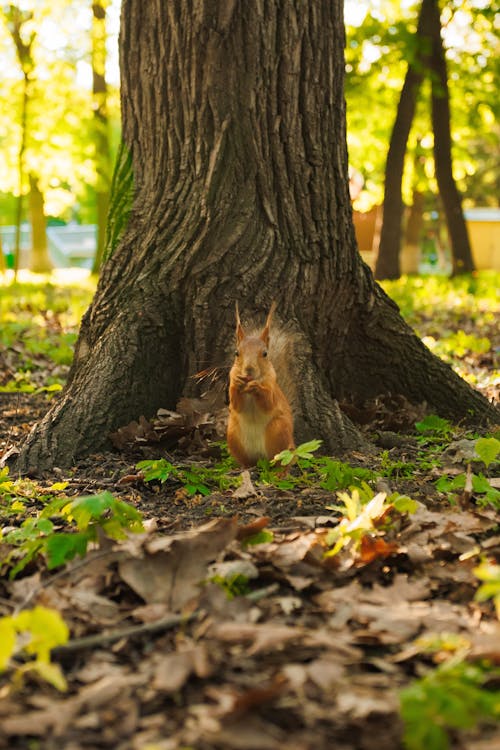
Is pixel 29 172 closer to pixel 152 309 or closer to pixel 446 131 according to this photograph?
pixel 446 131

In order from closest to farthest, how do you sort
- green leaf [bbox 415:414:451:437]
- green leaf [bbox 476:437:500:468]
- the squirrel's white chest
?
green leaf [bbox 476:437:500:468], the squirrel's white chest, green leaf [bbox 415:414:451:437]

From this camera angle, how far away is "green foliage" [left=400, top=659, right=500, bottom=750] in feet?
4.89

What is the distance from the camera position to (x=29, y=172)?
23.7 meters

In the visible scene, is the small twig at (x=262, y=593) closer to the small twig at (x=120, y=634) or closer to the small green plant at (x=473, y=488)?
the small twig at (x=120, y=634)

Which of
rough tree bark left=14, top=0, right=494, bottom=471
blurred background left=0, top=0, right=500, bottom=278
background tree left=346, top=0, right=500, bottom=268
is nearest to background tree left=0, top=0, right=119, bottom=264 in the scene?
blurred background left=0, top=0, right=500, bottom=278

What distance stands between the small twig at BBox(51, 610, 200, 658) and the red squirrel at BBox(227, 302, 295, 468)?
1567 mm

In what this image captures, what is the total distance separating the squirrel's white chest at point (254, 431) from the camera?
11.7 ft

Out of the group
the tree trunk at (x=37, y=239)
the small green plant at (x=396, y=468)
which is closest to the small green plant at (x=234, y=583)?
the small green plant at (x=396, y=468)

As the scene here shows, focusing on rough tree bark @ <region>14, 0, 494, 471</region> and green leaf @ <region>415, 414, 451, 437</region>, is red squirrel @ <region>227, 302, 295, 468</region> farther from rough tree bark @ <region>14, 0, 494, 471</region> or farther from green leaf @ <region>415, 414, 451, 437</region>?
green leaf @ <region>415, 414, 451, 437</region>

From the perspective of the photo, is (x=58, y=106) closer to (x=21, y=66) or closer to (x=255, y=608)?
(x=21, y=66)

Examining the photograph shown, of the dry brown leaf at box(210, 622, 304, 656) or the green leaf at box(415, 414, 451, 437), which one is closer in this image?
the dry brown leaf at box(210, 622, 304, 656)

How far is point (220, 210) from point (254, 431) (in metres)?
1.30

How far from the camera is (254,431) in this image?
11.8 feet

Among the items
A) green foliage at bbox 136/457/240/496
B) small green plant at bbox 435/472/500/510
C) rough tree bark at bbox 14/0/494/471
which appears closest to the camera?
small green plant at bbox 435/472/500/510
